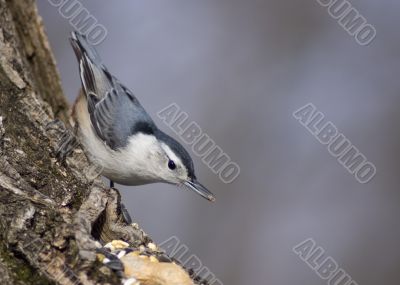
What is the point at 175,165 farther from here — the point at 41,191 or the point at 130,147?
the point at 41,191

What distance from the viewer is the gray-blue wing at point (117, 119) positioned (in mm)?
3088

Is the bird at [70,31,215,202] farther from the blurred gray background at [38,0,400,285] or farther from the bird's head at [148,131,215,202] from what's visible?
the blurred gray background at [38,0,400,285]

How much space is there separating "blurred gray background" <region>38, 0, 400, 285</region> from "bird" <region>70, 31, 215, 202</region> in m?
1.47

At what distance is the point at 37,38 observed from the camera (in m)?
3.27

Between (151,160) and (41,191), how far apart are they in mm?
989

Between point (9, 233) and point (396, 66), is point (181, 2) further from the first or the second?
point (9, 233)

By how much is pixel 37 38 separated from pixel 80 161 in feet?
3.23

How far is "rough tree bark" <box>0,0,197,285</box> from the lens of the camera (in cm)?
168

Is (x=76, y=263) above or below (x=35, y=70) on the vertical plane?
below

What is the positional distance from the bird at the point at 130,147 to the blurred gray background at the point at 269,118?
147 cm

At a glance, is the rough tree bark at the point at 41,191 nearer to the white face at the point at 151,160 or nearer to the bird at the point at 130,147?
the bird at the point at 130,147

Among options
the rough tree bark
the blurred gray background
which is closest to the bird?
the rough tree bark

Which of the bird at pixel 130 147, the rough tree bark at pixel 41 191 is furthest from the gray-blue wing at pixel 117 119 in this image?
the rough tree bark at pixel 41 191

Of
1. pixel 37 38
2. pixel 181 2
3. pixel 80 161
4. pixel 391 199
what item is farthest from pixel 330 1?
pixel 80 161
